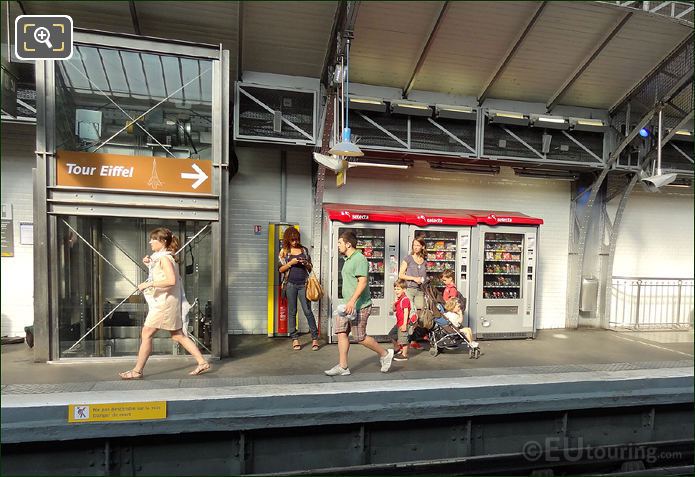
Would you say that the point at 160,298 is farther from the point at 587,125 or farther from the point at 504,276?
the point at 587,125

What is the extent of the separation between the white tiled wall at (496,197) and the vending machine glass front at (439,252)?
0.95 meters

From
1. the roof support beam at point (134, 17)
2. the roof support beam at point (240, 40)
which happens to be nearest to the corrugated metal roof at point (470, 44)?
the roof support beam at point (240, 40)

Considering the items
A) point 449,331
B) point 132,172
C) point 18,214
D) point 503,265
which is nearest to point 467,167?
point 503,265

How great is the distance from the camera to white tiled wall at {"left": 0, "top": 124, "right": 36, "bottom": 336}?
20.3ft

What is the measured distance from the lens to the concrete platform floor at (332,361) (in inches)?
174

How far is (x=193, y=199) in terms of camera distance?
510cm

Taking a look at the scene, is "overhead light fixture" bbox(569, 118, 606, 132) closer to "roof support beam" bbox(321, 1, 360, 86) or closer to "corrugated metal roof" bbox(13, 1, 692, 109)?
"corrugated metal roof" bbox(13, 1, 692, 109)

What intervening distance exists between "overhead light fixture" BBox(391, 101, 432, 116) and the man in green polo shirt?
2.93m

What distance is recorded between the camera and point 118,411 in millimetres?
3303

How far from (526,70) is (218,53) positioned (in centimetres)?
504

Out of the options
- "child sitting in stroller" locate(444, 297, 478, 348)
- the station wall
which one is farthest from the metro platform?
the station wall

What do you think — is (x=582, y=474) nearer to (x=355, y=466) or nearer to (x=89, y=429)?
(x=355, y=466)

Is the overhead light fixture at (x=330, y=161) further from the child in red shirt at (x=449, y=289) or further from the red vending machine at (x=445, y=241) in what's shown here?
the child in red shirt at (x=449, y=289)

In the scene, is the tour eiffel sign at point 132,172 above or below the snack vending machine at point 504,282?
above
